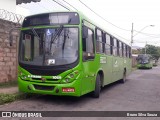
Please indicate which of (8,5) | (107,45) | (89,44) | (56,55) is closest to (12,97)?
(56,55)

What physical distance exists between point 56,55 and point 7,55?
4.53 meters

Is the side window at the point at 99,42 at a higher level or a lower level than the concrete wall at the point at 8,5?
lower

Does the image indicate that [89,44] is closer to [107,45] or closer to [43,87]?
[43,87]

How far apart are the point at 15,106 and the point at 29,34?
246cm

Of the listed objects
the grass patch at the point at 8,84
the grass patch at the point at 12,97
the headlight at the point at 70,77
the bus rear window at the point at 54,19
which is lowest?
the grass patch at the point at 12,97

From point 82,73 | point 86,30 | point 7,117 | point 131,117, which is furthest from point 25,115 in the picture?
point 86,30

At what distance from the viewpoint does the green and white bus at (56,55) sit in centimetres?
785

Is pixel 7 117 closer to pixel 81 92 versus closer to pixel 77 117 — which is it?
pixel 77 117

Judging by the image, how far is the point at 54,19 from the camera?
27.6ft

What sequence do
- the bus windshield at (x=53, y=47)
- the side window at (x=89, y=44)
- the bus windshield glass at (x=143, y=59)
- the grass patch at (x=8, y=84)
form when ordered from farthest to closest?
the bus windshield glass at (x=143, y=59) → the grass patch at (x=8, y=84) → the side window at (x=89, y=44) → the bus windshield at (x=53, y=47)

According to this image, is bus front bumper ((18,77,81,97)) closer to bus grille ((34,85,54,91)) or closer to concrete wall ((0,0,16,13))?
bus grille ((34,85,54,91))

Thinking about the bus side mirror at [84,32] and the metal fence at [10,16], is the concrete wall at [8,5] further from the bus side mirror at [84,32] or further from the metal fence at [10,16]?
the bus side mirror at [84,32]

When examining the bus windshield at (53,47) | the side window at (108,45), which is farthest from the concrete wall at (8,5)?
the bus windshield at (53,47)

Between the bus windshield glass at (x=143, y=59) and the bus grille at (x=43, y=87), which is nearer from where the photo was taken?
the bus grille at (x=43, y=87)
